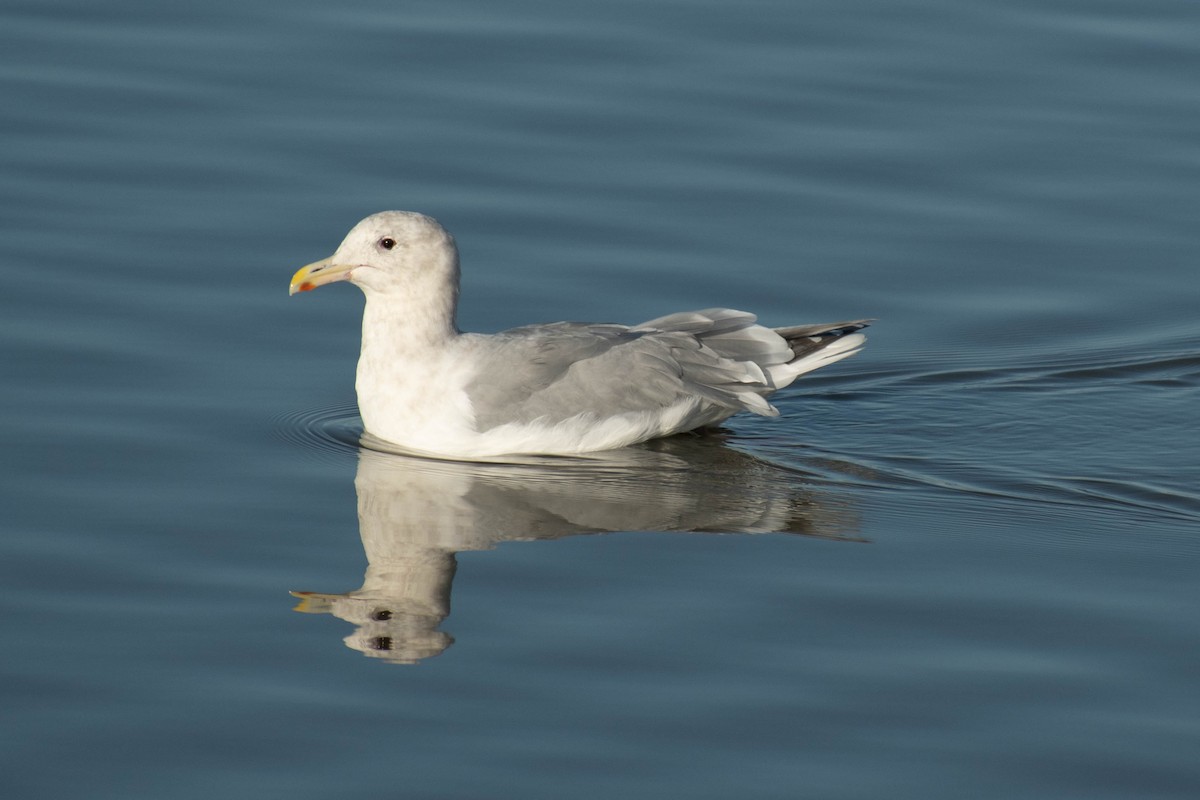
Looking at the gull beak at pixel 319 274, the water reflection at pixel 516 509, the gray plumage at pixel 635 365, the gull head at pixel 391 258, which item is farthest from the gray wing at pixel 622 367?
the gull beak at pixel 319 274

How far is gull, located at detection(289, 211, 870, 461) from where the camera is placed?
9.30 metres

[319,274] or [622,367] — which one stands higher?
[319,274]

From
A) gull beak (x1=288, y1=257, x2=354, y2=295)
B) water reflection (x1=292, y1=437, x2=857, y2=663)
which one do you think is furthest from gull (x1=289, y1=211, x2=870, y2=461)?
water reflection (x1=292, y1=437, x2=857, y2=663)

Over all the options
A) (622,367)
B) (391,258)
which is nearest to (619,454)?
(622,367)

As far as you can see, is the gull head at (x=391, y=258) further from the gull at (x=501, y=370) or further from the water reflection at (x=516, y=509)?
the water reflection at (x=516, y=509)

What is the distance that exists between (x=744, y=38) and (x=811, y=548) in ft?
22.0

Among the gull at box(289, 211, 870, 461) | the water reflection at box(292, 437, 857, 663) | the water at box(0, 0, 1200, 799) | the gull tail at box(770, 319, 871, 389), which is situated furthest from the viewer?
the gull tail at box(770, 319, 871, 389)

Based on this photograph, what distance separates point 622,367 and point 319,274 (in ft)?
4.86

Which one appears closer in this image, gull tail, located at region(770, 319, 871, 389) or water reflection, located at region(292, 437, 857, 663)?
water reflection, located at region(292, 437, 857, 663)

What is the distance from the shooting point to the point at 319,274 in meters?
9.43

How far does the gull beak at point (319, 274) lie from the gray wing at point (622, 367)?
74 cm

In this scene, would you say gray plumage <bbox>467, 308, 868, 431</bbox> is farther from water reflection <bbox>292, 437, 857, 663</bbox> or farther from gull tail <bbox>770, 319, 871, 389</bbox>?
water reflection <bbox>292, 437, 857, 663</bbox>

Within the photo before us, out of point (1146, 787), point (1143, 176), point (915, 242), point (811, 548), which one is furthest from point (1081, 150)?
point (1146, 787)

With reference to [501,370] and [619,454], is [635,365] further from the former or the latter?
[501,370]
